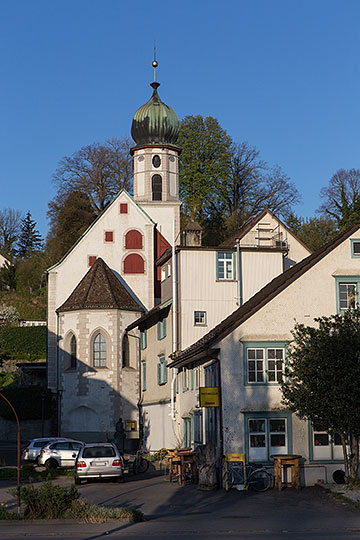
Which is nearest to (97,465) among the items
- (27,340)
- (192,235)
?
(192,235)

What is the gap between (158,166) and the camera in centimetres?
6134

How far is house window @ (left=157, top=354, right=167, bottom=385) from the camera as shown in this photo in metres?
41.1

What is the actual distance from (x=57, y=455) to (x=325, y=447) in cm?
1365

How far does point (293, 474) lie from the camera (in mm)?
24938

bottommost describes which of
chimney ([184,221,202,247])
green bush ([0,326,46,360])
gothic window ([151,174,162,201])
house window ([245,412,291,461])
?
house window ([245,412,291,461])

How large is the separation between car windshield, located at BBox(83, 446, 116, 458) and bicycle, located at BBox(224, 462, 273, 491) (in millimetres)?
4802

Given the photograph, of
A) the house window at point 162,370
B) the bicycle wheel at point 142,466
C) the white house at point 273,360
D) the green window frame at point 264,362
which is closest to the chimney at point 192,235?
the house window at point 162,370

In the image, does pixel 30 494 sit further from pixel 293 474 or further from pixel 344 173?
pixel 344 173

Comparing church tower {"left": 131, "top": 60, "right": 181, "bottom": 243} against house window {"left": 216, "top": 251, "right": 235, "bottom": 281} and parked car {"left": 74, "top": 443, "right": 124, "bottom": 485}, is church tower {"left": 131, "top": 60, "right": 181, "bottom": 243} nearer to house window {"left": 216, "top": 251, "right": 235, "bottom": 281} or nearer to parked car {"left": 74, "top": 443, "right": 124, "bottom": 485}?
house window {"left": 216, "top": 251, "right": 235, "bottom": 281}

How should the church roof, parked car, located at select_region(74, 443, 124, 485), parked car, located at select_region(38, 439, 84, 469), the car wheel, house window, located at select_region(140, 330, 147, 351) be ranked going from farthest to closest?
the church roof
house window, located at select_region(140, 330, 147, 351)
parked car, located at select_region(38, 439, 84, 469)
the car wheel
parked car, located at select_region(74, 443, 124, 485)

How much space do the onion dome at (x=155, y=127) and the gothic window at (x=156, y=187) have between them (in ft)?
8.90

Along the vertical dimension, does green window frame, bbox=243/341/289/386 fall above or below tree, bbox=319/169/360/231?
below

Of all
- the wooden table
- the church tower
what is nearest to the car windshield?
the wooden table

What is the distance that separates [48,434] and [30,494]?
38.6m
